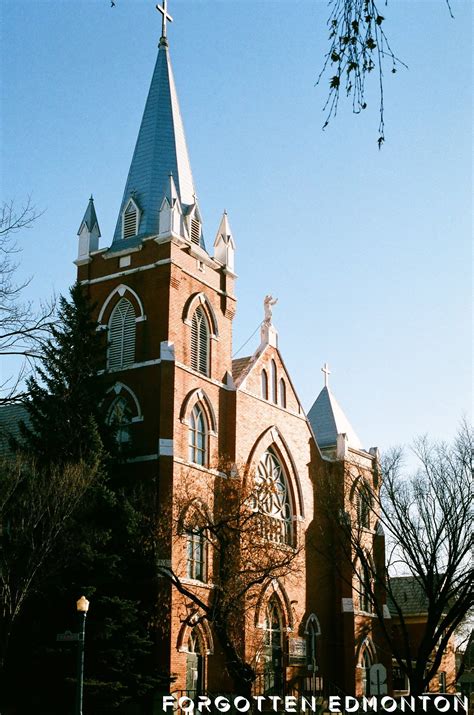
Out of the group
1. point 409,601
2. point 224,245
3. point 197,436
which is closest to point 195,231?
point 224,245

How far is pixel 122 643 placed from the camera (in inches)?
1130

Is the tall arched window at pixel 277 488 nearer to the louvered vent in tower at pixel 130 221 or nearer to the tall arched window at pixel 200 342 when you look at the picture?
the tall arched window at pixel 200 342

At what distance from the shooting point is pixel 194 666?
33.5m

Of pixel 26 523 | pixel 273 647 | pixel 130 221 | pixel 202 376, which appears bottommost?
pixel 273 647

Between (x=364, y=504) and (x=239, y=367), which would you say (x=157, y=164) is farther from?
(x=364, y=504)

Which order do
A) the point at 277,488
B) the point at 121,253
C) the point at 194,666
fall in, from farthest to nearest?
the point at 277,488 < the point at 121,253 < the point at 194,666

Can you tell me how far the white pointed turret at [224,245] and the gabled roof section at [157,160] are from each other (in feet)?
6.90

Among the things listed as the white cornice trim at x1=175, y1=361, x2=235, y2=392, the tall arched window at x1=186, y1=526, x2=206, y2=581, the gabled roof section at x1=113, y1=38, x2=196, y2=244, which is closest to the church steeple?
the gabled roof section at x1=113, y1=38, x2=196, y2=244

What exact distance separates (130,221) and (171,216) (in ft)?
9.01

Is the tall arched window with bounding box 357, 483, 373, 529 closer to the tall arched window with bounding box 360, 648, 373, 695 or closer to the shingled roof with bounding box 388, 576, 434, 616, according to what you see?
the tall arched window with bounding box 360, 648, 373, 695

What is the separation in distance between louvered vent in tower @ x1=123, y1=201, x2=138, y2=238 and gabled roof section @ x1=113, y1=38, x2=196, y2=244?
255mm

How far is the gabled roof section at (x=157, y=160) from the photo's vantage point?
1569 inches

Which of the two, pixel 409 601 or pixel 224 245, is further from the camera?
pixel 409 601

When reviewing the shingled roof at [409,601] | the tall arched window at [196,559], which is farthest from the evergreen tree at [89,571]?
the shingled roof at [409,601]
